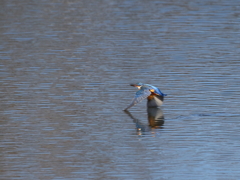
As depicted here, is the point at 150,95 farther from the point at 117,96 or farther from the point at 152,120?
the point at 117,96

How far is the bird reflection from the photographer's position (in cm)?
1323

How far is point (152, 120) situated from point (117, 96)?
76.8 inches

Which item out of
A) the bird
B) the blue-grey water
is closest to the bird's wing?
the bird

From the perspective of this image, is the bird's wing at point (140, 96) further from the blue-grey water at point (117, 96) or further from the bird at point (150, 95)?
the blue-grey water at point (117, 96)

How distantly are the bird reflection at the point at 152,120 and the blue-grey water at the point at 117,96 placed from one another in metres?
0.02

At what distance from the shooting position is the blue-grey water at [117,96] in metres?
11.0

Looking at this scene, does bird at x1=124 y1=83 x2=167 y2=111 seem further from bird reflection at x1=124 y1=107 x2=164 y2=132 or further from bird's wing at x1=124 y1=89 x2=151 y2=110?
bird reflection at x1=124 y1=107 x2=164 y2=132

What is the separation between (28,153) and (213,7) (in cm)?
2019

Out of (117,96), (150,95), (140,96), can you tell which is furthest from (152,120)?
(117,96)

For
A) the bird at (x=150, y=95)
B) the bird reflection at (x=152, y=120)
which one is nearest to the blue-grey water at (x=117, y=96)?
the bird reflection at (x=152, y=120)

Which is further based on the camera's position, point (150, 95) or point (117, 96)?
point (117, 96)

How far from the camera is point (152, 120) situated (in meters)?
13.8

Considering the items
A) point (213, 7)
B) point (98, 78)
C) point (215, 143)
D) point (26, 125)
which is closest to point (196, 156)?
point (215, 143)

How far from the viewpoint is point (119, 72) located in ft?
59.2
